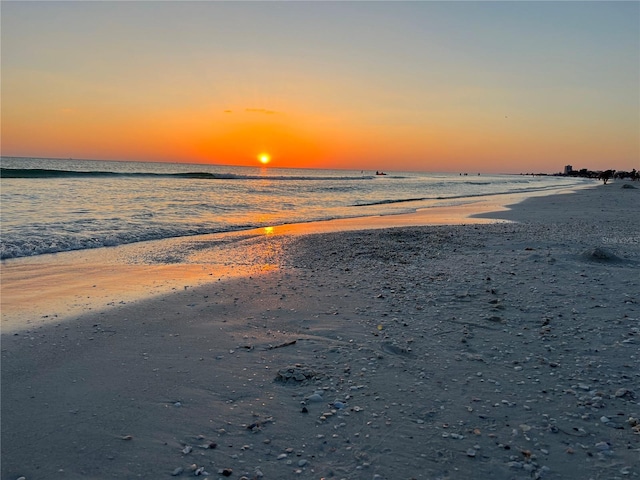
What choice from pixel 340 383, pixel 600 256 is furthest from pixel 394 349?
pixel 600 256

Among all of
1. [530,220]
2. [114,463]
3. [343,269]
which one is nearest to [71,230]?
[343,269]

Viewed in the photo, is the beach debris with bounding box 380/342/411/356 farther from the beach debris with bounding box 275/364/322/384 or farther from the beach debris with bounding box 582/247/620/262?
the beach debris with bounding box 582/247/620/262

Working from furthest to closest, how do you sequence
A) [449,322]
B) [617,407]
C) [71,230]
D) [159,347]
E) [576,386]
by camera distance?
[71,230]
[449,322]
[159,347]
[576,386]
[617,407]

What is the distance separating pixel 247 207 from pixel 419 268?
17952 millimetres

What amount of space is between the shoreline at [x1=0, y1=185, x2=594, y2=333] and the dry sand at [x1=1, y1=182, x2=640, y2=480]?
655mm

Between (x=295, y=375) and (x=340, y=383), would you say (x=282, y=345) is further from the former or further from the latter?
(x=340, y=383)

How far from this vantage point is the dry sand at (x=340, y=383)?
334cm

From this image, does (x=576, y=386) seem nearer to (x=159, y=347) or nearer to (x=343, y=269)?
(x=159, y=347)

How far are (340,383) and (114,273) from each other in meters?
6.90

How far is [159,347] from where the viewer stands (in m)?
5.45

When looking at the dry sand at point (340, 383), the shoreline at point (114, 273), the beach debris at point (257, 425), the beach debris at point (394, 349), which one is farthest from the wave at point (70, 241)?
the beach debris at point (394, 349)

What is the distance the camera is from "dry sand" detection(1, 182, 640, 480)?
131 inches

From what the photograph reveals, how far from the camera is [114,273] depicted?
9.45 metres

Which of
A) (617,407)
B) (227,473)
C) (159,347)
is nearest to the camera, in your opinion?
(227,473)
